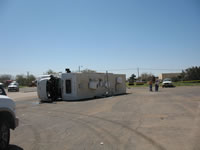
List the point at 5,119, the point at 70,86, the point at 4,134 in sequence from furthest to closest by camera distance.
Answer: the point at 70,86
the point at 5,119
the point at 4,134

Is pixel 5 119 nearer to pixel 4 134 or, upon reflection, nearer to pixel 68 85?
pixel 4 134

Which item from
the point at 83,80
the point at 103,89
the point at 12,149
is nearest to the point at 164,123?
the point at 12,149

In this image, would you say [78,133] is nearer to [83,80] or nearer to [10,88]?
[83,80]

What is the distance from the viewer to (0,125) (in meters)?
5.08

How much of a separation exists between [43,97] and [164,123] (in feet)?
49.1

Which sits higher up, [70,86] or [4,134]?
[70,86]

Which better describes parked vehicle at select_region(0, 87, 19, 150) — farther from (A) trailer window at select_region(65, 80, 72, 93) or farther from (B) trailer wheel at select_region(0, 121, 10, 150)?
(A) trailer window at select_region(65, 80, 72, 93)

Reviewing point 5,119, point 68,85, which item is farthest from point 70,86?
point 5,119

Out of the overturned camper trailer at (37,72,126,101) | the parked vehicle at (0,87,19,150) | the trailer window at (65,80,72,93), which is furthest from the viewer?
the trailer window at (65,80,72,93)

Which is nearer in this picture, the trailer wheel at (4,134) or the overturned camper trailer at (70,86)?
the trailer wheel at (4,134)

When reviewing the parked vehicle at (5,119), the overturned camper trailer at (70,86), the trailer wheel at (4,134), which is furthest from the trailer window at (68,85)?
the trailer wheel at (4,134)

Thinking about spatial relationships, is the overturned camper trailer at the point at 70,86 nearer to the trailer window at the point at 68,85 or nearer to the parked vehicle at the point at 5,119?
the trailer window at the point at 68,85

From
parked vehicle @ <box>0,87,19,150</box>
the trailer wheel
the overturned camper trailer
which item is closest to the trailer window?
the overturned camper trailer

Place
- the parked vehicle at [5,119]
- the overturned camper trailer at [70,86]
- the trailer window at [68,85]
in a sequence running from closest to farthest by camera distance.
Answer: the parked vehicle at [5,119] < the overturned camper trailer at [70,86] < the trailer window at [68,85]
